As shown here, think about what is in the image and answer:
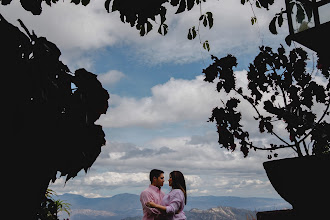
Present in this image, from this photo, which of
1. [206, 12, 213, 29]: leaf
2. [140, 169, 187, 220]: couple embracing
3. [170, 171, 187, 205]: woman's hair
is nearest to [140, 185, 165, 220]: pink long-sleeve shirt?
[140, 169, 187, 220]: couple embracing

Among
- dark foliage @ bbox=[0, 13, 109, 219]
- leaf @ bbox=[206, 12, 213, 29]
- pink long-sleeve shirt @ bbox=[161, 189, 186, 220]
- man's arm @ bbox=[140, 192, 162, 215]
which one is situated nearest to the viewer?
dark foliage @ bbox=[0, 13, 109, 219]

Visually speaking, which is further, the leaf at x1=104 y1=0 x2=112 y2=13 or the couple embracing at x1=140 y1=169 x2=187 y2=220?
the couple embracing at x1=140 y1=169 x2=187 y2=220

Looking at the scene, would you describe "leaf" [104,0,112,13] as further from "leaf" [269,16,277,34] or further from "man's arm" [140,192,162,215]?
"man's arm" [140,192,162,215]

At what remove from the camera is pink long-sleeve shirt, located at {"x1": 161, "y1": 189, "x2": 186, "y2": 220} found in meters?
5.17

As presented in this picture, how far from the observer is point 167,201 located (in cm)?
533

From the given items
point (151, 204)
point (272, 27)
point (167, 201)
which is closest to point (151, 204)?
point (151, 204)

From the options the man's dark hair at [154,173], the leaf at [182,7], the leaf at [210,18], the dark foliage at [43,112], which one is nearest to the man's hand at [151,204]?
the man's dark hair at [154,173]

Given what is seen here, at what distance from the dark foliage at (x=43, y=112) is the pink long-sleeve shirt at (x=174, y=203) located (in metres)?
3.49

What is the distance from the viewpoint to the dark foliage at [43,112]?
169 centimetres

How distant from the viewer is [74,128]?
1812mm

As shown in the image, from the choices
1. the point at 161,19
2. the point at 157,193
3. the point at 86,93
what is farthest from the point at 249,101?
the point at 86,93

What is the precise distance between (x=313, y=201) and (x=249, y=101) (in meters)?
2.83

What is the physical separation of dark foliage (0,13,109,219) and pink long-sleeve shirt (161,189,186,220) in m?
3.49

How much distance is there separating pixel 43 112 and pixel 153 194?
4014 millimetres
